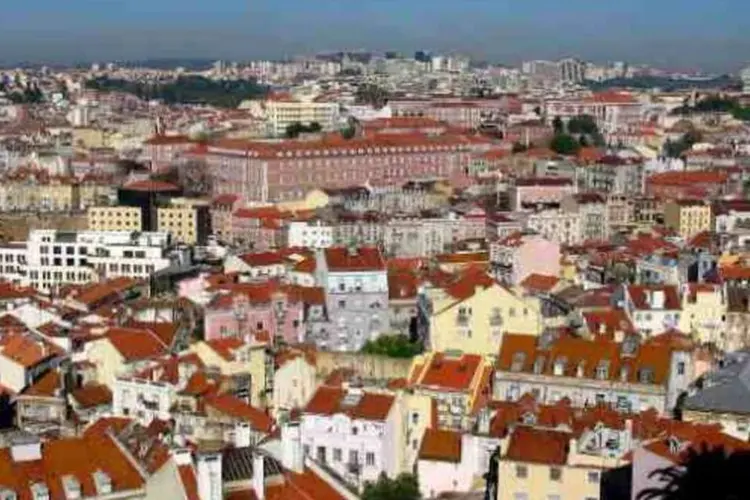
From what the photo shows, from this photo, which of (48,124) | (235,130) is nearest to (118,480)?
(235,130)

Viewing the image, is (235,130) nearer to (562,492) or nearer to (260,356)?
(260,356)

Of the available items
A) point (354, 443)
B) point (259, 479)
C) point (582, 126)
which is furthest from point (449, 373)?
point (582, 126)

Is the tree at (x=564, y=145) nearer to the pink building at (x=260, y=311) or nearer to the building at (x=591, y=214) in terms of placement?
the building at (x=591, y=214)

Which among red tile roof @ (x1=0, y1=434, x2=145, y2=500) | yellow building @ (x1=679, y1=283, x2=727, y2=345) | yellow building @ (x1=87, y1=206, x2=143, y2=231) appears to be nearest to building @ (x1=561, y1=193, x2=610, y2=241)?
yellow building @ (x1=87, y1=206, x2=143, y2=231)

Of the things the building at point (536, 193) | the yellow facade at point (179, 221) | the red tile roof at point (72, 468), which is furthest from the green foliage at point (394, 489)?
the building at point (536, 193)

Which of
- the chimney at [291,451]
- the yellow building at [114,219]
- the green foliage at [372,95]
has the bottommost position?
the yellow building at [114,219]

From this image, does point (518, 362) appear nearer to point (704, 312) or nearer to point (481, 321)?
point (481, 321)

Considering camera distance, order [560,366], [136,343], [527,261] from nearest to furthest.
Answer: [560,366] → [136,343] → [527,261]
